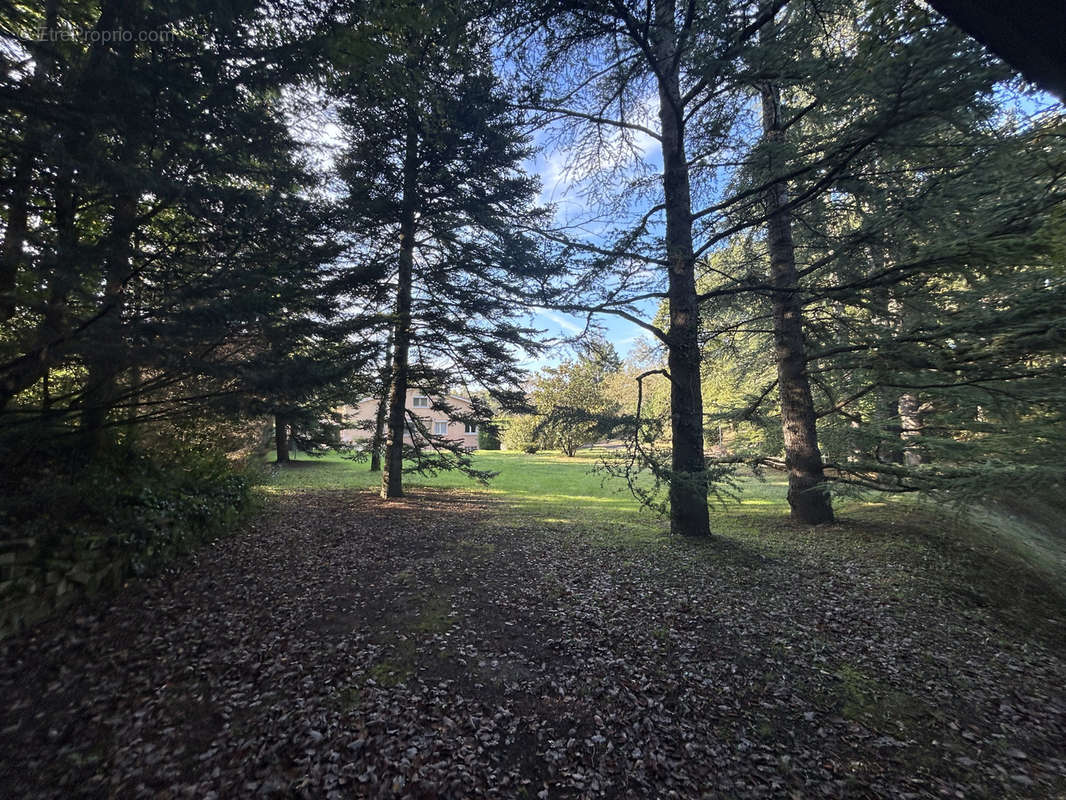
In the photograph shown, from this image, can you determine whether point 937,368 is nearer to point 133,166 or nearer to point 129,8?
point 133,166

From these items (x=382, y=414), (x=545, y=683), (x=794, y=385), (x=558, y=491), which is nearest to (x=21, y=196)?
(x=545, y=683)

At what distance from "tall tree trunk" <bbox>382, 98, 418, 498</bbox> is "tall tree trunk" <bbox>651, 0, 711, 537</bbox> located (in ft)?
18.8

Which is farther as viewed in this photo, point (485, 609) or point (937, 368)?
point (937, 368)

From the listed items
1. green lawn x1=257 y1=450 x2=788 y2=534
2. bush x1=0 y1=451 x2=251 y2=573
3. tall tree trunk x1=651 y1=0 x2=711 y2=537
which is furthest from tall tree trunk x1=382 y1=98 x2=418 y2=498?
tall tree trunk x1=651 y1=0 x2=711 y2=537

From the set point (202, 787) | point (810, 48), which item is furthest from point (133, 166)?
point (810, 48)

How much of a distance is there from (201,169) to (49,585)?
15.6 ft

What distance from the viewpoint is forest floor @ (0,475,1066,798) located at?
8.01 ft

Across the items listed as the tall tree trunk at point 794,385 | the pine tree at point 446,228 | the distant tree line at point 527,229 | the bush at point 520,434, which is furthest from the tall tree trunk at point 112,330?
the bush at point 520,434

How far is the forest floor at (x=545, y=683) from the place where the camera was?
96.1 inches

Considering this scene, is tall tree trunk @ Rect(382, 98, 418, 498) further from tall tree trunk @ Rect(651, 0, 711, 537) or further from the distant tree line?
tall tree trunk @ Rect(651, 0, 711, 537)

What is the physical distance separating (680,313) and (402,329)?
6.60m

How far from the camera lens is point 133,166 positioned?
3.49m

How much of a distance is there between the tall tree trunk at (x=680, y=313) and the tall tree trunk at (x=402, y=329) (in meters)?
5.74

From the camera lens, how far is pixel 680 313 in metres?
6.58
